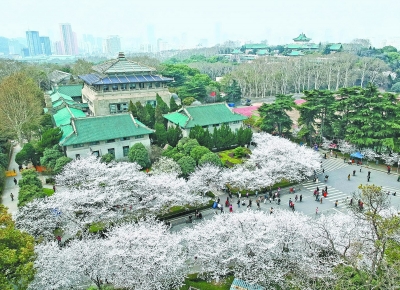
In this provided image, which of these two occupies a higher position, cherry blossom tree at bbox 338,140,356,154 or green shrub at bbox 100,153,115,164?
green shrub at bbox 100,153,115,164

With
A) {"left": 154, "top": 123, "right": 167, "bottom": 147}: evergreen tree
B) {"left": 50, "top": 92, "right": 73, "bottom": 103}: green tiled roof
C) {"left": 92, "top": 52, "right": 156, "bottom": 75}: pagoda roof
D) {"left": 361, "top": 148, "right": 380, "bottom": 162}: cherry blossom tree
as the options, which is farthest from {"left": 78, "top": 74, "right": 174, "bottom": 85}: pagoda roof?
{"left": 361, "top": 148, "right": 380, "bottom": 162}: cherry blossom tree

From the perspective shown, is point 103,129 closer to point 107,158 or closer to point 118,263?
point 107,158

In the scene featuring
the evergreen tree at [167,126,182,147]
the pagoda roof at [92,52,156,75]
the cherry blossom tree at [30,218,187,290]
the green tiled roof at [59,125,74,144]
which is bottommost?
the cherry blossom tree at [30,218,187,290]

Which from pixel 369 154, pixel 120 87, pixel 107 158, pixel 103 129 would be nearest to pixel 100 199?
pixel 107 158

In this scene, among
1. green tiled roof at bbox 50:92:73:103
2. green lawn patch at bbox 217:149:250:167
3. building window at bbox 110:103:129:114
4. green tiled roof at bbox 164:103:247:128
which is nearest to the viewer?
green lawn patch at bbox 217:149:250:167

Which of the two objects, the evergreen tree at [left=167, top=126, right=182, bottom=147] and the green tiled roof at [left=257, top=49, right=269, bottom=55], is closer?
the evergreen tree at [left=167, top=126, right=182, bottom=147]

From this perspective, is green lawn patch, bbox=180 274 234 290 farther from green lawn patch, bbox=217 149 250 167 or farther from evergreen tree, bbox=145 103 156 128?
evergreen tree, bbox=145 103 156 128
